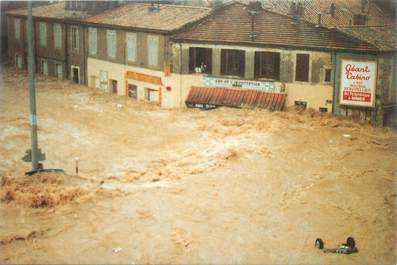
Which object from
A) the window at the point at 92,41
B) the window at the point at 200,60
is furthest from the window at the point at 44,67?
the window at the point at 200,60

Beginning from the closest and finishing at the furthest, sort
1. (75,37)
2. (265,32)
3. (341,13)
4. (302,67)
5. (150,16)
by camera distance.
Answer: (302,67) → (265,32) → (150,16) → (75,37) → (341,13)

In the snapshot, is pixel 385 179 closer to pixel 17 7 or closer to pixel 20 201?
pixel 20 201

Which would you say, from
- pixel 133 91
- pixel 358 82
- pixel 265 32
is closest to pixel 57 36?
pixel 133 91

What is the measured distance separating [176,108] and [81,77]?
1130cm

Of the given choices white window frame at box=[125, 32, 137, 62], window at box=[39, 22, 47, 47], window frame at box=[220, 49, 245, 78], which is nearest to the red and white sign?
window frame at box=[220, 49, 245, 78]

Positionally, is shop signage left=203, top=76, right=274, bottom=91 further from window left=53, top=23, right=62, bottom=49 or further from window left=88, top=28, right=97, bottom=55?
window left=53, top=23, right=62, bottom=49

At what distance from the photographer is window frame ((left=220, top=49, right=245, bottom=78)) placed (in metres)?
32.1

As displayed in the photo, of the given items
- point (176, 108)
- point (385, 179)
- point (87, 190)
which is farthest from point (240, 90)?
point (87, 190)

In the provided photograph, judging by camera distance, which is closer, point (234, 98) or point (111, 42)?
point (234, 98)

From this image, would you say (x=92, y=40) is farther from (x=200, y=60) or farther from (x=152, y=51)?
(x=200, y=60)

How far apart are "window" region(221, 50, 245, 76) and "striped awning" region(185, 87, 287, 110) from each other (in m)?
1.06

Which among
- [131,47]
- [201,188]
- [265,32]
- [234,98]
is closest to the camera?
[201,188]

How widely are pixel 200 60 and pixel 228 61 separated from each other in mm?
1813

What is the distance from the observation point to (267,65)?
31.6 meters
